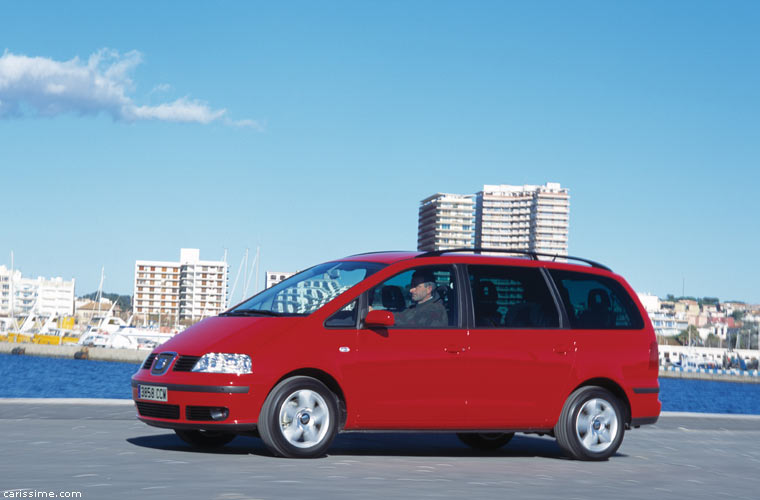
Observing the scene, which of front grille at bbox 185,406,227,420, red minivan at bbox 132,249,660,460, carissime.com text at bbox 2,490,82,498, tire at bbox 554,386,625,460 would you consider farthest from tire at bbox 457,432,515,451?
carissime.com text at bbox 2,490,82,498

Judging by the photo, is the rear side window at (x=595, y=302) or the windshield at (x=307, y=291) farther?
the rear side window at (x=595, y=302)

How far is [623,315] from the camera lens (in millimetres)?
11312

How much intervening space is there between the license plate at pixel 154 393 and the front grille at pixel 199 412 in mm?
236

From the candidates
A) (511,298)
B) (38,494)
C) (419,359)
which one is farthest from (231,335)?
(38,494)

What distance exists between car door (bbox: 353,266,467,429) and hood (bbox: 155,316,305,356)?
2.54 feet

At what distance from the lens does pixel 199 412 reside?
9242mm

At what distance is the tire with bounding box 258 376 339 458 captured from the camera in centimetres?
923

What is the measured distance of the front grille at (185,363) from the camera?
929cm

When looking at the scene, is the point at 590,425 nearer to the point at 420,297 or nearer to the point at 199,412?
the point at 420,297

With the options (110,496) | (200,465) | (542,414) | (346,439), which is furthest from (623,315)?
(110,496)

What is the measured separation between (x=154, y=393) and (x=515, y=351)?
10.8 ft

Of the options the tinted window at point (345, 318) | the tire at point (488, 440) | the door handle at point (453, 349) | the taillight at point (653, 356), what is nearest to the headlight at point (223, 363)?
the tinted window at point (345, 318)

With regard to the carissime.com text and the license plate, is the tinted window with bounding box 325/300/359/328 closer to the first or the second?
the license plate

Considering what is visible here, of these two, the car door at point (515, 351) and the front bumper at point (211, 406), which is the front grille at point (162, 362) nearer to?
the front bumper at point (211, 406)
